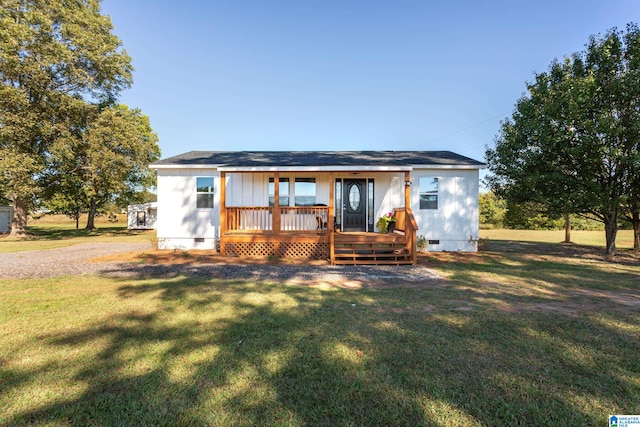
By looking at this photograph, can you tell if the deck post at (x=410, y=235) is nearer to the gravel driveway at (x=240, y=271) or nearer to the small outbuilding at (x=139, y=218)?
the gravel driveway at (x=240, y=271)

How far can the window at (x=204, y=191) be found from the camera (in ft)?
39.5

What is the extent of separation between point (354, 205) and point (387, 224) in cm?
172

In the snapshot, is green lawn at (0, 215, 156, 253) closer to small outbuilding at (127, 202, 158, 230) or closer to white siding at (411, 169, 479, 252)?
small outbuilding at (127, 202, 158, 230)

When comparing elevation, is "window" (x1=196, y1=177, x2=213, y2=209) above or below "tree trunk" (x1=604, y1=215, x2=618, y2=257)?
above

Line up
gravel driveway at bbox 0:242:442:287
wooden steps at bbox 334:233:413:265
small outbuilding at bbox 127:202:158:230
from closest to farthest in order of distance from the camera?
1. gravel driveway at bbox 0:242:442:287
2. wooden steps at bbox 334:233:413:265
3. small outbuilding at bbox 127:202:158:230

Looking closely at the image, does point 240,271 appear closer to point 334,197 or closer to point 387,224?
point 334,197

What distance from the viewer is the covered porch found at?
30.5ft

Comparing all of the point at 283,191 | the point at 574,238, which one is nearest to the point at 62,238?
the point at 283,191

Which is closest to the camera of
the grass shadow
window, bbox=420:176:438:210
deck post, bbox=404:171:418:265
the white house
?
the grass shadow

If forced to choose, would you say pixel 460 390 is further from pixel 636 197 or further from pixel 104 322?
pixel 636 197

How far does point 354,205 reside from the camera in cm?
1208

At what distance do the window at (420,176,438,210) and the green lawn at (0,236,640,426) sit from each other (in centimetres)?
655

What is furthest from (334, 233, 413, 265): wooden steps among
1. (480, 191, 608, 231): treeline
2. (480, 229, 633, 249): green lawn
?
(480, 191, 608, 231): treeline

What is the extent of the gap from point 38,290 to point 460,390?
7.03m
